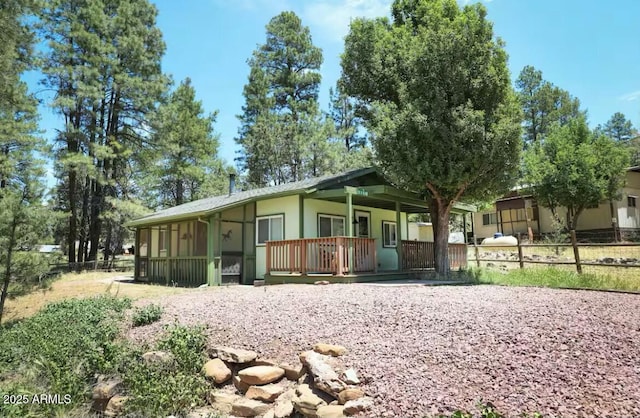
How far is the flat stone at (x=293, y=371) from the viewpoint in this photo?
5.43 metres

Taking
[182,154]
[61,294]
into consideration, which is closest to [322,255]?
[61,294]

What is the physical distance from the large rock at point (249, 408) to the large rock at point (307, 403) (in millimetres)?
451

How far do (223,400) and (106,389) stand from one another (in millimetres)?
1833

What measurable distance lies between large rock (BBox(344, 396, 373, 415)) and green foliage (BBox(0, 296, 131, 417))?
3.85 meters

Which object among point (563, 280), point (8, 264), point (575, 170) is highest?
point (575, 170)

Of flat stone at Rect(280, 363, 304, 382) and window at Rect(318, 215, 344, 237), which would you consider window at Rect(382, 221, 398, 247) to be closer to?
window at Rect(318, 215, 344, 237)

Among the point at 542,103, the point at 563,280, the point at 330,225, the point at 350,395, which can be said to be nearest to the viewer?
the point at 350,395

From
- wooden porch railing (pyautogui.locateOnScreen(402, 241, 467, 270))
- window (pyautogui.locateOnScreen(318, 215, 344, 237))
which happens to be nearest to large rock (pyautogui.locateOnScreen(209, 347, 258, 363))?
window (pyautogui.locateOnScreen(318, 215, 344, 237))

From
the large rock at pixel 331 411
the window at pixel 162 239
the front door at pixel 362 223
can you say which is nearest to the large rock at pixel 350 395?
the large rock at pixel 331 411

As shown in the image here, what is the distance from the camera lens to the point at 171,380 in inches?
221

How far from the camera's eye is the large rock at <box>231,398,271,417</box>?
510cm

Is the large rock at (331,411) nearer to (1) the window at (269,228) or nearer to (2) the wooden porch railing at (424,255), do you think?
(1) the window at (269,228)

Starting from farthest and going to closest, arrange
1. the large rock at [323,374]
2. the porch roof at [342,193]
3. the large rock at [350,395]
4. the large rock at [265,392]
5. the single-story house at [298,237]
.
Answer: the porch roof at [342,193]
the single-story house at [298,237]
the large rock at [265,392]
the large rock at [323,374]
the large rock at [350,395]

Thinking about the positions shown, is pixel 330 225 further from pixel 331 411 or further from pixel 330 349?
pixel 331 411
